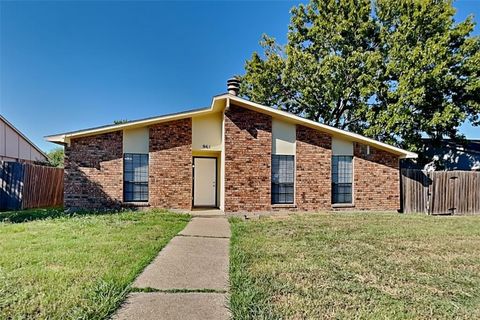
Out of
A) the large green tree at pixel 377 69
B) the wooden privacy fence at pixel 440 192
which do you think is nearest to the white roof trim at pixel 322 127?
the wooden privacy fence at pixel 440 192

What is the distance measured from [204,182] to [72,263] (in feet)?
30.7

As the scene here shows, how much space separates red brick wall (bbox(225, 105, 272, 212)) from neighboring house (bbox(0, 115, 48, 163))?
1393 cm

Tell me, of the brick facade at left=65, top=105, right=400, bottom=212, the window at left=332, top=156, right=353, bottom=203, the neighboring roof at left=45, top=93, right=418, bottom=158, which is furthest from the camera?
the window at left=332, top=156, right=353, bottom=203

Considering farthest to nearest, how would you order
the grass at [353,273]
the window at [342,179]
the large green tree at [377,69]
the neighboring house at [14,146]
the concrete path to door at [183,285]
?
1. the neighboring house at [14,146]
2. the large green tree at [377,69]
3. the window at [342,179]
4. the grass at [353,273]
5. the concrete path to door at [183,285]

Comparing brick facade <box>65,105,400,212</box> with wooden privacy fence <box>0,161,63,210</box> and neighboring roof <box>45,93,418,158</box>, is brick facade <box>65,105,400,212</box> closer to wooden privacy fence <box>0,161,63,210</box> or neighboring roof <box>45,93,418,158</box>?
neighboring roof <box>45,93,418,158</box>

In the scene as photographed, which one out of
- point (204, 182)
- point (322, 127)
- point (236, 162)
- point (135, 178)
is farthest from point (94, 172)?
point (322, 127)

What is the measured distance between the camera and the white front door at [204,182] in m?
14.2

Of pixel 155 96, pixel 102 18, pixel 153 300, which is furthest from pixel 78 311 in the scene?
pixel 155 96

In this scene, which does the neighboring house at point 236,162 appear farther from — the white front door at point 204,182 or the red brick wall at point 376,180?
the white front door at point 204,182

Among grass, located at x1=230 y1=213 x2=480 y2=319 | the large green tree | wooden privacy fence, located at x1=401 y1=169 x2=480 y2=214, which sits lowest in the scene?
grass, located at x1=230 y1=213 x2=480 y2=319

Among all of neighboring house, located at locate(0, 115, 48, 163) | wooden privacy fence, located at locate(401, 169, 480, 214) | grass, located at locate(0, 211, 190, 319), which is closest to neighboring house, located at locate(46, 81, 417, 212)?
wooden privacy fence, located at locate(401, 169, 480, 214)

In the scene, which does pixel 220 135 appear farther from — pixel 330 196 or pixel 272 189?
pixel 330 196

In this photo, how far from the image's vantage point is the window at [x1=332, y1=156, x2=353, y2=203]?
1316cm

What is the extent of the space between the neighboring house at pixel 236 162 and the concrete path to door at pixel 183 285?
17.3 ft
